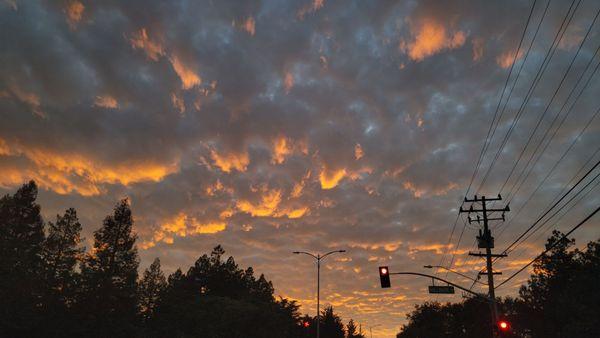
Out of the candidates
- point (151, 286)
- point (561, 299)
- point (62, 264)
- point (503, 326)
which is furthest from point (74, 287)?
point (561, 299)

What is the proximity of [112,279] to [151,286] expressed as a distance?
131ft

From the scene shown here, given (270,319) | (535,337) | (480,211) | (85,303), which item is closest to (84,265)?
(85,303)

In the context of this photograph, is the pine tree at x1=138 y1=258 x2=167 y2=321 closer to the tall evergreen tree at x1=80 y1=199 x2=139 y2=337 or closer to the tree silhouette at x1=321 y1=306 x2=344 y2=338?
the tall evergreen tree at x1=80 y1=199 x2=139 y2=337

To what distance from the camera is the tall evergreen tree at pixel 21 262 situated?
49.4 metres

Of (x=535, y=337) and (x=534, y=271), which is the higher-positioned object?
(x=534, y=271)

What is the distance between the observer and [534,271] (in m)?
71.7

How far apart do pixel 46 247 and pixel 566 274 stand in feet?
259

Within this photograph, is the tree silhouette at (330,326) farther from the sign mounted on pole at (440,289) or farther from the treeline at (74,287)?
the sign mounted on pole at (440,289)

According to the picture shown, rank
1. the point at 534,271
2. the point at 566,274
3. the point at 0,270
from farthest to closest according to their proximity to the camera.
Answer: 1. the point at 534,271
2. the point at 566,274
3. the point at 0,270

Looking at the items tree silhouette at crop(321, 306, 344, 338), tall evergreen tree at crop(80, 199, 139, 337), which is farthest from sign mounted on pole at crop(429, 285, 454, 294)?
tree silhouette at crop(321, 306, 344, 338)

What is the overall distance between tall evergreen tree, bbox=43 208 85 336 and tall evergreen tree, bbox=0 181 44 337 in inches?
51.1

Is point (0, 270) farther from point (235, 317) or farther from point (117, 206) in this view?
point (235, 317)

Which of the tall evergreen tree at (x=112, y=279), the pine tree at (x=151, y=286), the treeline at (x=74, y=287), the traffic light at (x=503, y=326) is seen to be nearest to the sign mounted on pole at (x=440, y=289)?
the traffic light at (x=503, y=326)

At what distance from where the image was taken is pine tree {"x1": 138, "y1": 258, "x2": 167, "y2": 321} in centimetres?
9144
